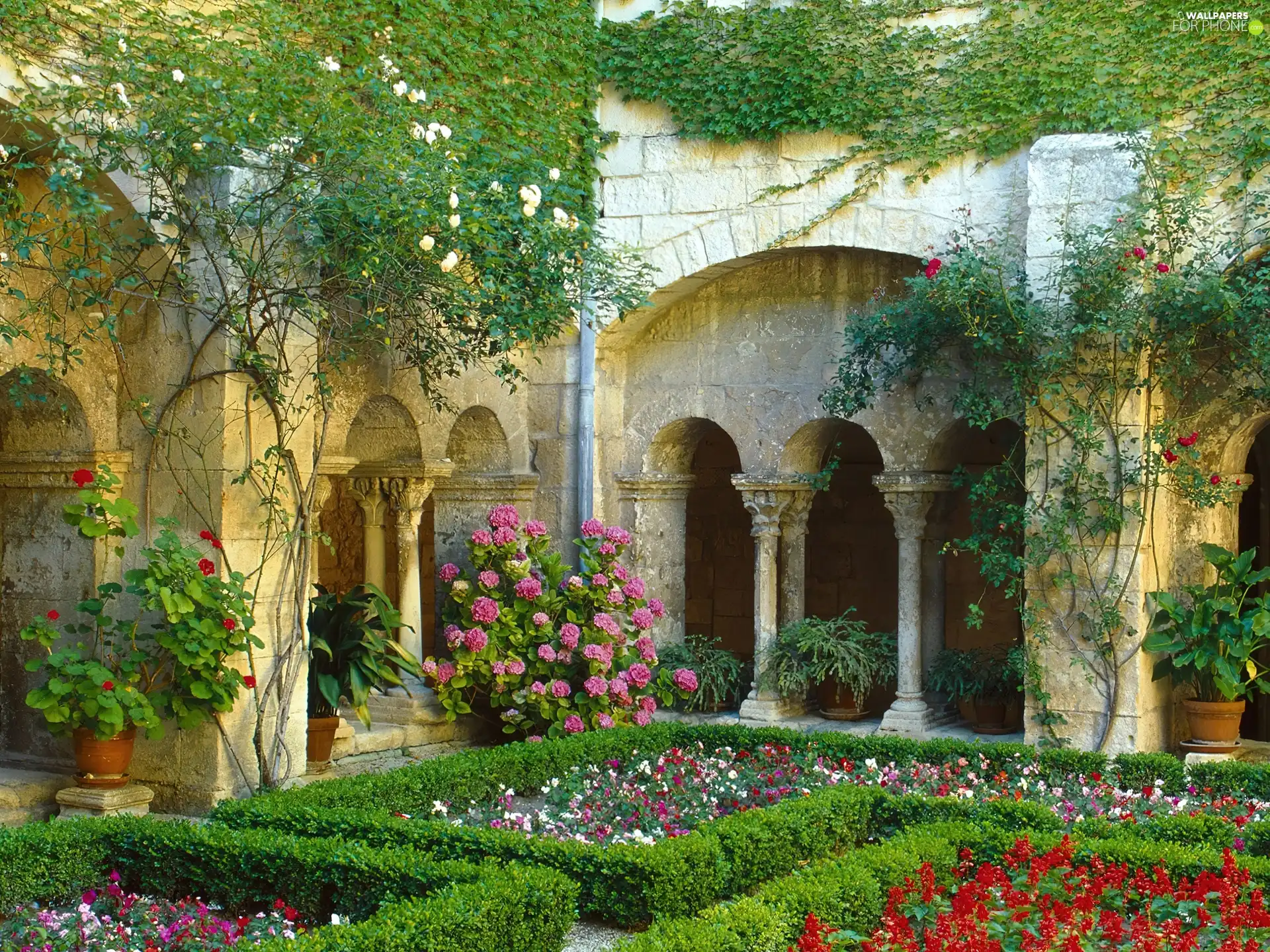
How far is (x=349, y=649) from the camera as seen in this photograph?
7.08 m

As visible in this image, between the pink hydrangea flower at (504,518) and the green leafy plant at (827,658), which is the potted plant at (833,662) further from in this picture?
the pink hydrangea flower at (504,518)

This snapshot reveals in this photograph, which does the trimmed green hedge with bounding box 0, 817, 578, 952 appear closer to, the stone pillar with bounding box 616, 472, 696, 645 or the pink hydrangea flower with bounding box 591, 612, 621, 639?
the pink hydrangea flower with bounding box 591, 612, 621, 639

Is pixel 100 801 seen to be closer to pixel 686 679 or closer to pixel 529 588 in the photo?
pixel 529 588

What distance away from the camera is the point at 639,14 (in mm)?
8336

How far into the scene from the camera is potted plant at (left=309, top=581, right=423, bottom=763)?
7000 millimetres

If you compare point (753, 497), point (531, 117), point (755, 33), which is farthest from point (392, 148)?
point (753, 497)

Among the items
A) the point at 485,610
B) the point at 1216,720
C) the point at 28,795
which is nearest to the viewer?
the point at 28,795

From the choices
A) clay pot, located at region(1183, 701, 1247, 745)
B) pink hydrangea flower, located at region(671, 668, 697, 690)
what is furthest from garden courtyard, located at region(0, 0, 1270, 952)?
pink hydrangea flower, located at region(671, 668, 697, 690)

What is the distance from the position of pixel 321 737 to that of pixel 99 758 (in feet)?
4.34

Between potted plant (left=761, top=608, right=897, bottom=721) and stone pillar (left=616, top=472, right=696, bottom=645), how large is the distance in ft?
2.40

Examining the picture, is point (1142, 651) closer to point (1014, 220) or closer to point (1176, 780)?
point (1176, 780)

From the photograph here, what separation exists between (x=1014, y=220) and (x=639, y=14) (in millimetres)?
2462

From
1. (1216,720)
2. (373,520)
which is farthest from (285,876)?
(1216,720)

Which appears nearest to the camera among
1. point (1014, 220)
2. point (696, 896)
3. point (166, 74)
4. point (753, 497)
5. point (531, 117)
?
point (696, 896)
